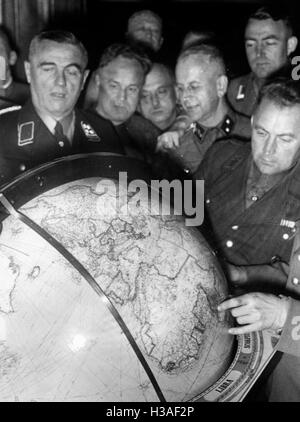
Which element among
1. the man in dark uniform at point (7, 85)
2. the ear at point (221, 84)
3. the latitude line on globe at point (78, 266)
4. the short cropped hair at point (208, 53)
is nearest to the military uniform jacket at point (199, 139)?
the ear at point (221, 84)

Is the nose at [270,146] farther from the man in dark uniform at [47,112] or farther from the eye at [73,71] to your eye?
the eye at [73,71]

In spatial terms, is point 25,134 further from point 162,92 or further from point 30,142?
point 162,92

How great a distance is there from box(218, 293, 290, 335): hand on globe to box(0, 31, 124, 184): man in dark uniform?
1045 mm

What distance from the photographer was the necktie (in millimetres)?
2254

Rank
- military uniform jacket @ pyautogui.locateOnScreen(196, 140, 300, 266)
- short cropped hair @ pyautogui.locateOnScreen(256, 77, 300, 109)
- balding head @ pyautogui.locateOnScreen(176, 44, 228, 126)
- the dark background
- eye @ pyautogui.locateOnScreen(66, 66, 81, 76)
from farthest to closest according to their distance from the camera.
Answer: the dark background → balding head @ pyautogui.locateOnScreen(176, 44, 228, 126) → eye @ pyautogui.locateOnScreen(66, 66, 81, 76) → military uniform jacket @ pyautogui.locateOnScreen(196, 140, 300, 266) → short cropped hair @ pyautogui.locateOnScreen(256, 77, 300, 109)

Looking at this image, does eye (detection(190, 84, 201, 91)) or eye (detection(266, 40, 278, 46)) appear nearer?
eye (detection(190, 84, 201, 91))

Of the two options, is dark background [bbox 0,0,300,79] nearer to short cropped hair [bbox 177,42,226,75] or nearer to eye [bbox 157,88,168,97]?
eye [bbox 157,88,168,97]

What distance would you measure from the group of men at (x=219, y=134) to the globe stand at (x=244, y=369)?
5 centimetres

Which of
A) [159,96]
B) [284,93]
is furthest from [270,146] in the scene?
[159,96]

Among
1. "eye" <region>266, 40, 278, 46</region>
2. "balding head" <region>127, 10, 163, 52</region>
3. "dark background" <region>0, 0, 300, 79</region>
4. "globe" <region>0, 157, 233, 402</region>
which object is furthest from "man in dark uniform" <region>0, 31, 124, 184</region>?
"dark background" <region>0, 0, 300, 79</region>

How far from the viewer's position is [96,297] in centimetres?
122

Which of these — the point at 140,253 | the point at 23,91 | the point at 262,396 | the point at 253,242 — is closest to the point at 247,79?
the point at 23,91

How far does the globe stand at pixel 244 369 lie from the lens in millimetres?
1394

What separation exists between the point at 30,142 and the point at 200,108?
869mm
